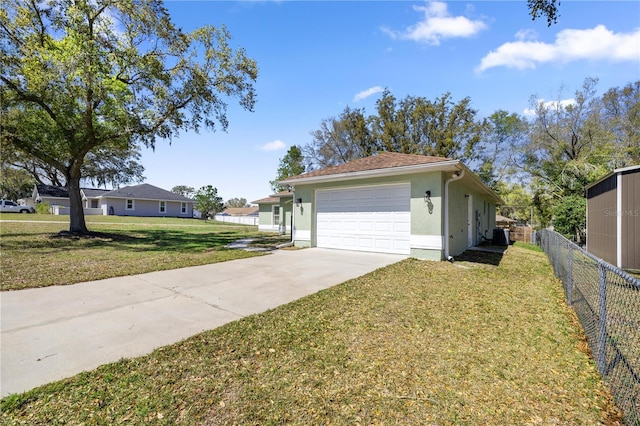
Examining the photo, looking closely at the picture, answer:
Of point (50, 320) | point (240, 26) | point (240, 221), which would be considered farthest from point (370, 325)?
point (240, 221)

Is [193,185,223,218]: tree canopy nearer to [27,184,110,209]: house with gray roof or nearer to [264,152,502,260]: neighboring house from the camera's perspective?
[27,184,110,209]: house with gray roof

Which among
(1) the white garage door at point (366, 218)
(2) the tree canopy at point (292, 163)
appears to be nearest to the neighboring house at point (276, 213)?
(1) the white garage door at point (366, 218)

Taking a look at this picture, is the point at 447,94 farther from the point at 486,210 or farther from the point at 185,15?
the point at 185,15

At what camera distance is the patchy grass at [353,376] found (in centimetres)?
219

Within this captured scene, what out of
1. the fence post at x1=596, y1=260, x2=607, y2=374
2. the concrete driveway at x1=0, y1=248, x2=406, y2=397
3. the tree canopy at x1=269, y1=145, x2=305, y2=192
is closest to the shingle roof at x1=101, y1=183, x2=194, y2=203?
the tree canopy at x1=269, y1=145, x2=305, y2=192

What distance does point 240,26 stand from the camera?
11.5m

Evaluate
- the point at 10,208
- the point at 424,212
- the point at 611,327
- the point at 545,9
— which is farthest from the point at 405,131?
the point at 10,208

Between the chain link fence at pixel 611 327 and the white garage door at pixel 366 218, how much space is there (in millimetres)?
4660

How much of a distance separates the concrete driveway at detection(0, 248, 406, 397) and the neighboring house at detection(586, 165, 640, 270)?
7.58 metres

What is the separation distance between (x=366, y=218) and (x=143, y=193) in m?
35.1

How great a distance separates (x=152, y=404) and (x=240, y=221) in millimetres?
34679

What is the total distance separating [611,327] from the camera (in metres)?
3.71

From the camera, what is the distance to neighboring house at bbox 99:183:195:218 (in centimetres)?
3403

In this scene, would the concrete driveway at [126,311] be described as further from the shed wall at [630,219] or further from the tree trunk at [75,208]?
the tree trunk at [75,208]
